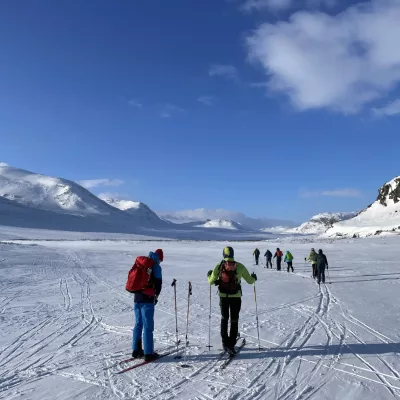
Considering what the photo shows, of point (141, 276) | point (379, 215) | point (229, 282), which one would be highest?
point (379, 215)

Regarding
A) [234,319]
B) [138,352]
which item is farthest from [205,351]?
[138,352]

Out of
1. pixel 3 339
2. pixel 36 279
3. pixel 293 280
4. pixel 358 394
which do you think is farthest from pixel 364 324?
pixel 36 279

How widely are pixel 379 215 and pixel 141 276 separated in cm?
11153

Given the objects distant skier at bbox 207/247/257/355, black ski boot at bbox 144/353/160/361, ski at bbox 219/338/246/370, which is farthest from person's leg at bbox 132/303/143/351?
ski at bbox 219/338/246/370

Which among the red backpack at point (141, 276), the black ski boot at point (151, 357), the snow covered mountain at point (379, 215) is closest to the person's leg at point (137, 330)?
the black ski boot at point (151, 357)

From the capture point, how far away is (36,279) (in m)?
18.6

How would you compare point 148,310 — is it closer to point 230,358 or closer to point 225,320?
point 225,320

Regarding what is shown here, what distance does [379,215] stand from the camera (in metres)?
103

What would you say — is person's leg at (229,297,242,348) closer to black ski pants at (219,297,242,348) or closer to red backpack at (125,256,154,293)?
black ski pants at (219,297,242,348)

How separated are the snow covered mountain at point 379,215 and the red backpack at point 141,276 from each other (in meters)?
88.5

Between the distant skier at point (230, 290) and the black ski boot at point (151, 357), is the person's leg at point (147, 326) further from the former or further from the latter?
the distant skier at point (230, 290)

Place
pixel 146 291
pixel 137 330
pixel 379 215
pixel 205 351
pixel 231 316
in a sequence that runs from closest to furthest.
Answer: pixel 146 291 → pixel 137 330 → pixel 231 316 → pixel 205 351 → pixel 379 215

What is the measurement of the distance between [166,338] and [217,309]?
321cm

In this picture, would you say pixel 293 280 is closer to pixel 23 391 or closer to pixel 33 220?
pixel 23 391
